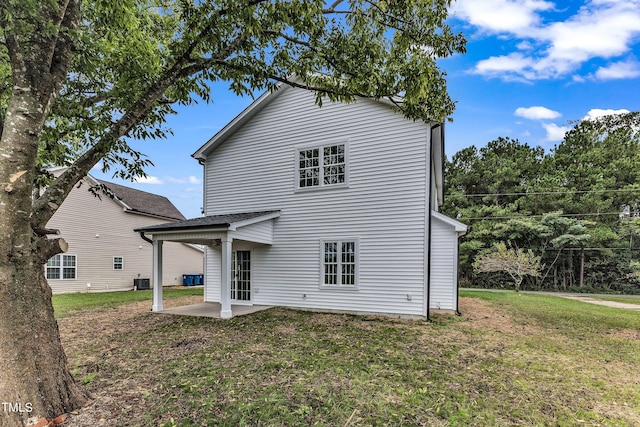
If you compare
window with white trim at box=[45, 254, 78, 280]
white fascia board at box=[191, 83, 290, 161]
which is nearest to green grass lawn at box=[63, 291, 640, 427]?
white fascia board at box=[191, 83, 290, 161]

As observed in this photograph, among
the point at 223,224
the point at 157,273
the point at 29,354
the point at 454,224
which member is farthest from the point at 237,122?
the point at 29,354

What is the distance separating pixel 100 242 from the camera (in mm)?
17844

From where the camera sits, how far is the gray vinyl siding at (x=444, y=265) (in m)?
9.62

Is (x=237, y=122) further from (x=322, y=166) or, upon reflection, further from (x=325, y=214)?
(x=325, y=214)

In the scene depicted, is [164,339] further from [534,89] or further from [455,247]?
[534,89]

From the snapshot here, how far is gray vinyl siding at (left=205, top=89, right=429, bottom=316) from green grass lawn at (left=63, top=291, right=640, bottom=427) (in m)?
1.59

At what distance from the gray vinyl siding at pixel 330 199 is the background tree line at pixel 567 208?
15581 mm

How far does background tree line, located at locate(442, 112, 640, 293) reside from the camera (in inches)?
874

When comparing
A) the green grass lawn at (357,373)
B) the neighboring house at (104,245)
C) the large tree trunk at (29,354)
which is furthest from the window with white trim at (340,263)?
the neighboring house at (104,245)

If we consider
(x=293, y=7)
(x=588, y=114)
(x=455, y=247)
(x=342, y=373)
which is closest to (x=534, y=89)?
(x=588, y=114)

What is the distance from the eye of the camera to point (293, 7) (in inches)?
182

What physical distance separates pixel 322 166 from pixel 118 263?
52.0 feet

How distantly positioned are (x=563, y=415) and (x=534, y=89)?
78.6 feet

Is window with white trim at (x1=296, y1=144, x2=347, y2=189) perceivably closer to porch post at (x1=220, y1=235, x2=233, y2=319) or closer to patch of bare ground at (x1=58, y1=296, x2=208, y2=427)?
porch post at (x1=220, y1=235, x2=233, y2=319)
